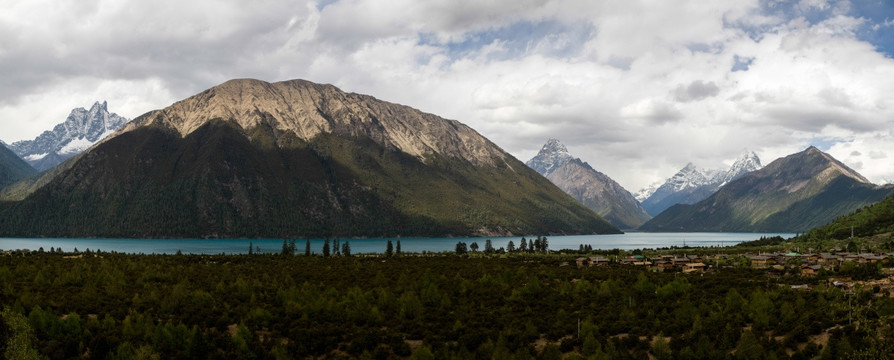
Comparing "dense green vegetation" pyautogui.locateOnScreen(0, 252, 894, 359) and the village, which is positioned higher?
the village

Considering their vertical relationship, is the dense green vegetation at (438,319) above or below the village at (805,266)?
below

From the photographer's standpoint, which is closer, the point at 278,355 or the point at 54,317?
the point at 278,355

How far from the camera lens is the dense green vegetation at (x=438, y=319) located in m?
61.7

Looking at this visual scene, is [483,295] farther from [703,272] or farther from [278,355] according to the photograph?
[703,272]

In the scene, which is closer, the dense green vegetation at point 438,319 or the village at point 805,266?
the dense green vegetation at point 438,319

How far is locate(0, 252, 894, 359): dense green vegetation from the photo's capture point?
61.7m

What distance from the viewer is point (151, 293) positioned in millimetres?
87312

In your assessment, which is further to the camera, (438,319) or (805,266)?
(805,266)

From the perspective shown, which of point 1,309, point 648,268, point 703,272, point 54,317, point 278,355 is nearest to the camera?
point 278,355

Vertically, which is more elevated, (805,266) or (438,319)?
(805,266)

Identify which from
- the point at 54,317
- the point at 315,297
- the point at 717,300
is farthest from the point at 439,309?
the point at 54,317

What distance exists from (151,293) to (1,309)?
1750 centimetres

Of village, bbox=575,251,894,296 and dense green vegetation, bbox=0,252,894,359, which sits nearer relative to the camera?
dense green vegetation, bbox=0,252,894,359

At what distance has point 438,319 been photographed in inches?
3027
